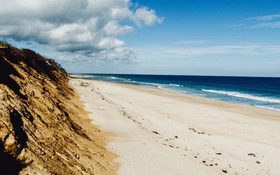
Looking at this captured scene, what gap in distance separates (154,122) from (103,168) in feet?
53.6

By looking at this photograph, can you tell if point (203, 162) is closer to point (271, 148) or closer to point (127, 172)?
point (127, 172)

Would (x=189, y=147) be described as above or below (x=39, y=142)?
below

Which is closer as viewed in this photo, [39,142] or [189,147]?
[39,142]

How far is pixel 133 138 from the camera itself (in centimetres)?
2189

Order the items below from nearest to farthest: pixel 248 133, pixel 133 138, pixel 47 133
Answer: pixel 47 133 → pixel 133 138 → pixel 248 133

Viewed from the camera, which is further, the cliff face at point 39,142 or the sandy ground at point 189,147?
the sandy ground at point 189,147

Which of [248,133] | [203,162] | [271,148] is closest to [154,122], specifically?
[248,133]

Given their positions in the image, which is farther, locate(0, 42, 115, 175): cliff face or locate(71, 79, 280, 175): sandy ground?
locate(71, 79, 280, 175): sandy ground

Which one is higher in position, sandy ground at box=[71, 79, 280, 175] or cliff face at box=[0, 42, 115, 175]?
cliff face at box=[0, 42, 115, 175]

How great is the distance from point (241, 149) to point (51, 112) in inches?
484

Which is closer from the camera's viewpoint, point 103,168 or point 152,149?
point 103,168

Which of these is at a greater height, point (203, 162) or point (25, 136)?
point (25, 136)

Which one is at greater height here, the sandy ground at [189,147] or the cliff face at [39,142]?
the cliff face at [39,142]

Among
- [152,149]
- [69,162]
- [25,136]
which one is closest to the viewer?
[25,136]
